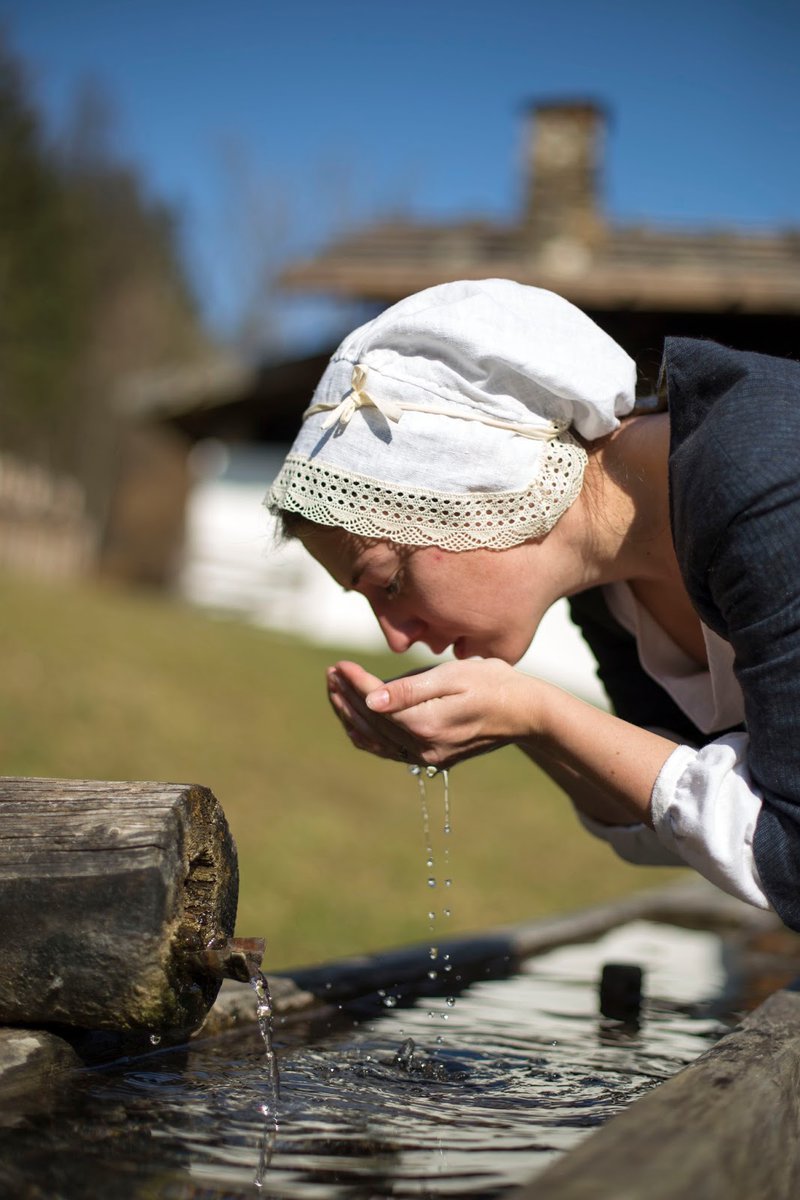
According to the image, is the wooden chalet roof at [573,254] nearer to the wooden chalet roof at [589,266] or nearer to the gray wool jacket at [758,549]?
the wooden chalet roof at [589,266]

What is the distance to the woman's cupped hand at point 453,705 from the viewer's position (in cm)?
232

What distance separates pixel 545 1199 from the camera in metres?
1.26

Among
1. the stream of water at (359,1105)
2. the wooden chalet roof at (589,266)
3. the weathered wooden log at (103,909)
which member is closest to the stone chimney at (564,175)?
the wooden chalet roof at (589,266)

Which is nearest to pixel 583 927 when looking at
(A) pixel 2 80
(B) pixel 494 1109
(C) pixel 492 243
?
(B) pixel 494 1109

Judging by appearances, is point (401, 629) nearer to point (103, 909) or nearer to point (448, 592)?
point (448, 592)

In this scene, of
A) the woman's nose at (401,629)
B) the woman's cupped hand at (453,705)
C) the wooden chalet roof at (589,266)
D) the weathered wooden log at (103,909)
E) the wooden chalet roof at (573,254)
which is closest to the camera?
the weathered wooden log at (103,909)

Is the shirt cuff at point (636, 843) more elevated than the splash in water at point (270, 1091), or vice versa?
the shirt cuff at point (636, 843)

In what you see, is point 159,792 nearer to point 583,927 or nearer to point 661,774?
point 661,774

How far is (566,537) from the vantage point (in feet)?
8.96

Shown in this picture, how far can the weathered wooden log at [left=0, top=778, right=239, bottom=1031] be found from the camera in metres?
2.06

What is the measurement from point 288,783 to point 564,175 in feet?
29.8

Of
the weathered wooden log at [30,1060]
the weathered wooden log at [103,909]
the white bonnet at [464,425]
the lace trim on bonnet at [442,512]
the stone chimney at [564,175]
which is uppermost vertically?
the stone chimney at [564,175]

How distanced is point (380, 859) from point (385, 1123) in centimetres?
523

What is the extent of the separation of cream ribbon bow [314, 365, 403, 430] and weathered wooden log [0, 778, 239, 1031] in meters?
0.88
